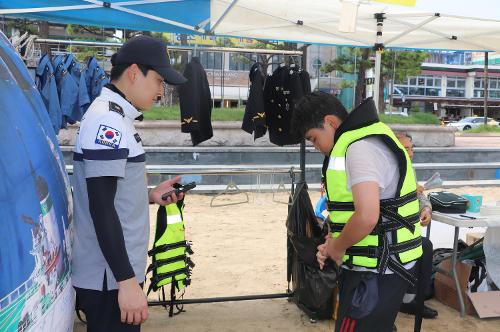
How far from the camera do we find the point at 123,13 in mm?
3715

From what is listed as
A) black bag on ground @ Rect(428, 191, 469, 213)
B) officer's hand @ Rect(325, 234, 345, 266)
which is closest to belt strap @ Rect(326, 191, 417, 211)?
officer's hand @ Rect(325, 234, 345, 266)

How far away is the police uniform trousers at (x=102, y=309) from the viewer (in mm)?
1682

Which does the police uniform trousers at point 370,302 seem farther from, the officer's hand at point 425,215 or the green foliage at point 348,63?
the green foliage at point 348,63

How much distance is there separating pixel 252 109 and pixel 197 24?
0.93 meters

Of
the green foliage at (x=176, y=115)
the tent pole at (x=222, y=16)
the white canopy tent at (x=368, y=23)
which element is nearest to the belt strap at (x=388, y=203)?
the white canopy tent at (x=368, y=23)

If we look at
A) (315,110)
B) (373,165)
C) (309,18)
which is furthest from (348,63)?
(373,165)

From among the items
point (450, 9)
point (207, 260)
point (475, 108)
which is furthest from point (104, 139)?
point (475, 108)

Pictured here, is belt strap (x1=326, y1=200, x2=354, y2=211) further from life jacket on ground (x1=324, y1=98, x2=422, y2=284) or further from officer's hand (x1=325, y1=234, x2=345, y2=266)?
officer's hand (x1=325, y1=234, x2=345, y2=266)

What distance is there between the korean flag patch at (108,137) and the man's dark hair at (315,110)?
0.83 meters

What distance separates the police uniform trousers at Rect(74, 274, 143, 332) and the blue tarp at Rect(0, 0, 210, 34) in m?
2.45

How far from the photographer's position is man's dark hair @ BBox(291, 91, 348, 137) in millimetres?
1987

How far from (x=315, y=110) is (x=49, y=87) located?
314cm

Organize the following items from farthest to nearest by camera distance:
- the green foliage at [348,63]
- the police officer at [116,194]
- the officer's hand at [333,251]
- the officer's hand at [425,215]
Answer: the green foliage at [348,63] → the officer's hand at [425,215] → the officer's hand at [333,251] → the police officer at [116,194]

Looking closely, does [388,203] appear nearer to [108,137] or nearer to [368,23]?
[108,137]
